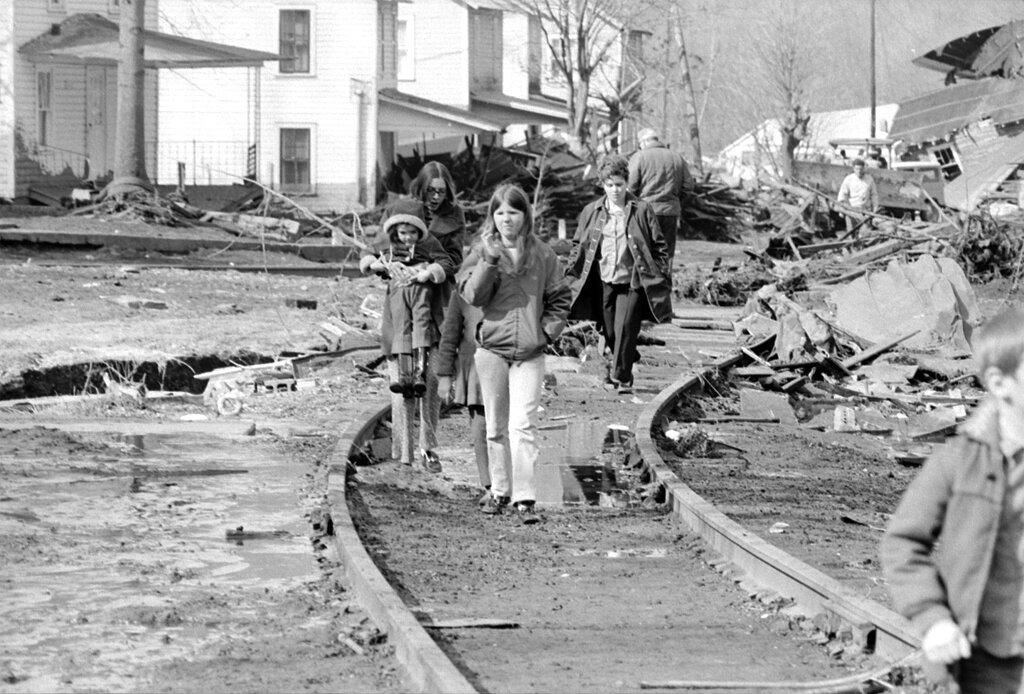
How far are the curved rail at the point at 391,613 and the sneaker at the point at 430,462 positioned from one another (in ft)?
3.60

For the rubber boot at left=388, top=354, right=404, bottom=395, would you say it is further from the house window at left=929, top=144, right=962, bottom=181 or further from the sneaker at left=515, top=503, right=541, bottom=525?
the house window at left=929, top=144, right=962, bottom=181

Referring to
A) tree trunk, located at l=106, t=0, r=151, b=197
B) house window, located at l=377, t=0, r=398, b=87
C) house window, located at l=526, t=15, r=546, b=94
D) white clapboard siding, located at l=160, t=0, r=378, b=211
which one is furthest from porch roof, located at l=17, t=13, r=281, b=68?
house window, located at l=526, t=15, r=546, b=94

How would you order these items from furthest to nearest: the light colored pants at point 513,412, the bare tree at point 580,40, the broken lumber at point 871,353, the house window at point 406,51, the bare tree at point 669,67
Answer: the bare tree at point 669,67 → the house window at point 406,51 → the bare tree at point 580,40 → the broken lumber at point 871,353 → the light colored pants at point 513,412

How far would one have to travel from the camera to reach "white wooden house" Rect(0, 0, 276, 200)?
3966 centimetres

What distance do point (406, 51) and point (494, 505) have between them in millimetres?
46349

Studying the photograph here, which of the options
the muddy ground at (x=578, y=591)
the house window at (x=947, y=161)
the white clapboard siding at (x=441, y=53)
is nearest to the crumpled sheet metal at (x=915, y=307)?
the muddy ground at (x=578, y=591)

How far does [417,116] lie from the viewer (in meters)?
50.5

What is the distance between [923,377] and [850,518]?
313 inches

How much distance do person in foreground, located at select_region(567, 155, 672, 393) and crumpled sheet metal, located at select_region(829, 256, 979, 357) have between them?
4807 mm

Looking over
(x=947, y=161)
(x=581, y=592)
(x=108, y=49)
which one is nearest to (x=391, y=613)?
(x=581, y=592)

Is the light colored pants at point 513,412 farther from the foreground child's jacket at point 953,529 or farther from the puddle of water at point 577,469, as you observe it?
the foreground child's jacket at point 953,529

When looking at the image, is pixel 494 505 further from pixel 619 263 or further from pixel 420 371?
pixel 619 263

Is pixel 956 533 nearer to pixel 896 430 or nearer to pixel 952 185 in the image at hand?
pixel 896 430

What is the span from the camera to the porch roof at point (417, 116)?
4984 centimetres
